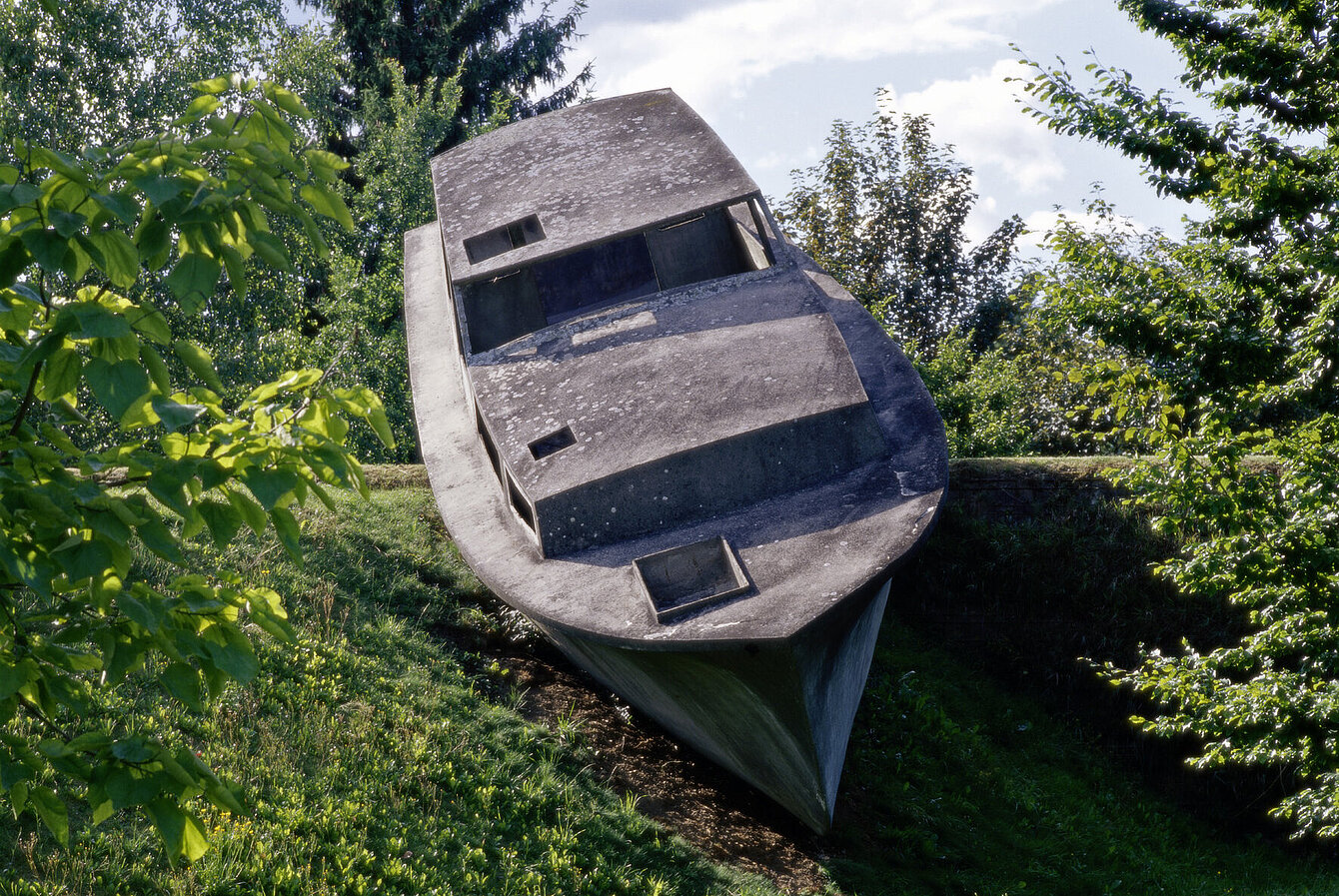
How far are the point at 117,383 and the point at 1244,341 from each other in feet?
24.9

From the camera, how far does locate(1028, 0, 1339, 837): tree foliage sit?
716 centimetres

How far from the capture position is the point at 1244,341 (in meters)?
7.61

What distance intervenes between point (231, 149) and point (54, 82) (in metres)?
16.4

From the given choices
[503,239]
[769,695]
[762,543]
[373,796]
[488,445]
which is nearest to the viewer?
[769,695]

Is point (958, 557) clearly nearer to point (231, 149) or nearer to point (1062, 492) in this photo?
point (1062, 492)

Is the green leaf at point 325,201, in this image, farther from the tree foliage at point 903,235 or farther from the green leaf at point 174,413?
the tree foliage at point 903,235

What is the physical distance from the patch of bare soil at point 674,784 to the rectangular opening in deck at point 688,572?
6.38 feet

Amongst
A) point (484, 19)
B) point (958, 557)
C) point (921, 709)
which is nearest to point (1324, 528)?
point (921, 709)

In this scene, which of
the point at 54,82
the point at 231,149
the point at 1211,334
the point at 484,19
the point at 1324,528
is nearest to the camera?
→ the point at 231,149

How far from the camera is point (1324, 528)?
7160 mm

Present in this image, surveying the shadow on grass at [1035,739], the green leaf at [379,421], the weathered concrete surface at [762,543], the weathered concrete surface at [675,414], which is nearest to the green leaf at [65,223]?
the green leaf at [379,421]

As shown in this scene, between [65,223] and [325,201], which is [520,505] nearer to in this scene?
[325,201]

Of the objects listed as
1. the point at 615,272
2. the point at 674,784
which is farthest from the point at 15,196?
the point at 615,272

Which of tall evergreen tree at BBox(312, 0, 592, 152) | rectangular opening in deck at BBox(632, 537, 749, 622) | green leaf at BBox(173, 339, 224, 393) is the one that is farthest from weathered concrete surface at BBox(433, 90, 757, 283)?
tall evergreen tree at BBox(312, 0, 592, 152)
